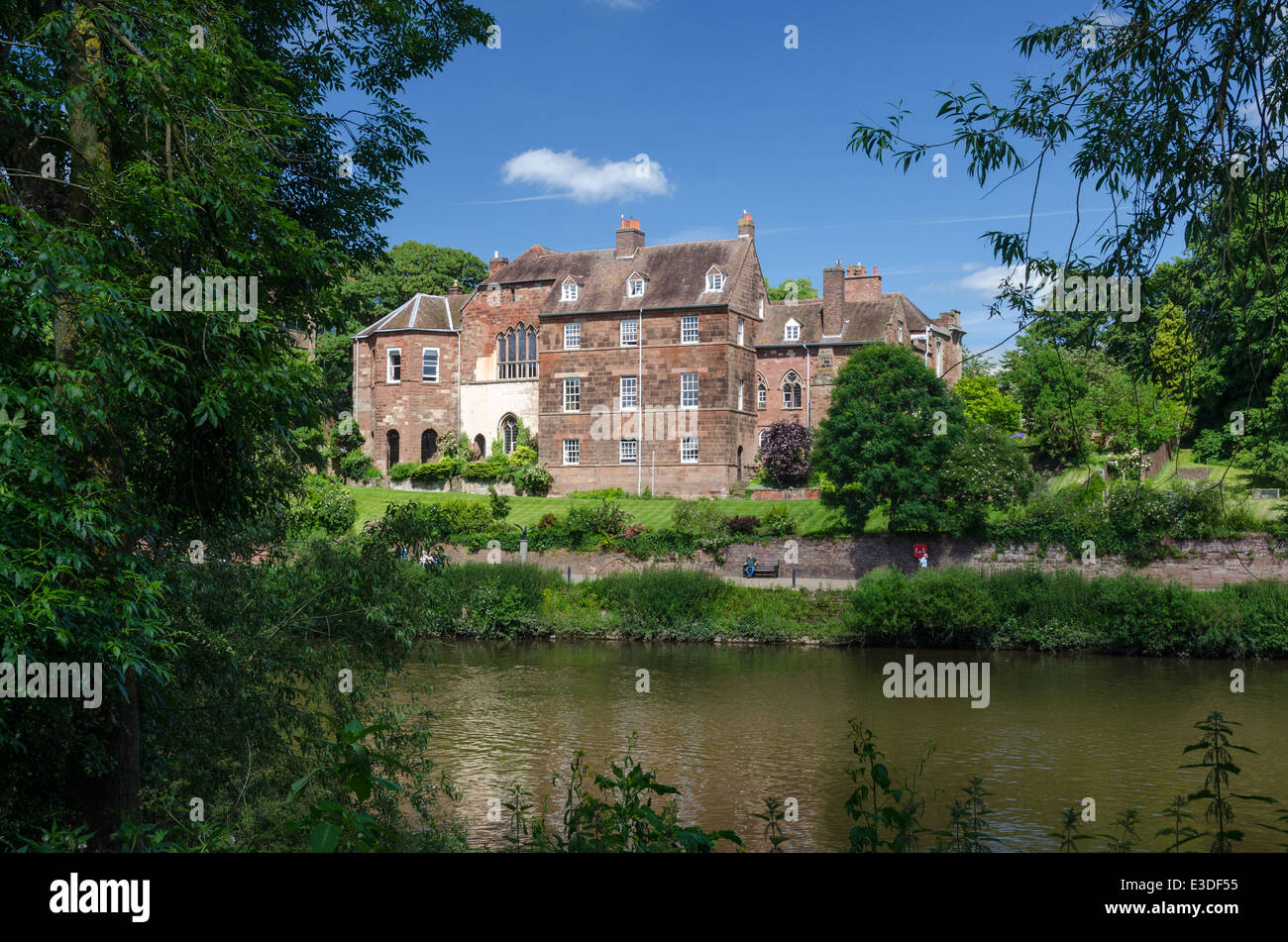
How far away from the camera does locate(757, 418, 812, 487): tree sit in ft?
157

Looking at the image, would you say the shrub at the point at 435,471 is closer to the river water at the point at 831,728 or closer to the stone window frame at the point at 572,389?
the stone window frame at the point at 572,389

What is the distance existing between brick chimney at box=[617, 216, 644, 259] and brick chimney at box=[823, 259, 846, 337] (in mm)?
9949

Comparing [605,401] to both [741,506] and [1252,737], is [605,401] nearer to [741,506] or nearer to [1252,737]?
[741,506]

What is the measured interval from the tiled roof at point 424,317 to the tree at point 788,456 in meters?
19.5

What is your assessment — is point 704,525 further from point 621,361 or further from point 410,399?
point 410,399

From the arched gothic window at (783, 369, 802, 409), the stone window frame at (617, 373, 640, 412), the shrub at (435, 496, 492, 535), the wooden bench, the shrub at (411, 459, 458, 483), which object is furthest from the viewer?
the arched gothic window at (783, 369, 802, 409)

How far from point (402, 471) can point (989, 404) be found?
30.2 m

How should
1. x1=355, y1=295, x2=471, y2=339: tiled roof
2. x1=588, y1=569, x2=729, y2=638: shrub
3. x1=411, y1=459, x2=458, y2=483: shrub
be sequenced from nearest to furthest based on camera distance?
x1=588, y1=569, x2=729, y2=638: shrub
x1=411, y1=459, x2=458, y2=483: shrub
x1=355, y1=295, x2=471, y2=339: tiled roof

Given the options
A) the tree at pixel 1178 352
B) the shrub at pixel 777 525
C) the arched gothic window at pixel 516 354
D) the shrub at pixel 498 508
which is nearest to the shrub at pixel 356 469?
the arched gothic window at pixel 516 354

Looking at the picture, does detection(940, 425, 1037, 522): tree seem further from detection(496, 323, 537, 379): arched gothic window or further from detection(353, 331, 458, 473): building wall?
detection(353, 331, 458, 473): building wall

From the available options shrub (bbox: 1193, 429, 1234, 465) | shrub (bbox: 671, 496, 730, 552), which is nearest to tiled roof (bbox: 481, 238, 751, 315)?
shrub (bbox: 671, 496, 730, 552)

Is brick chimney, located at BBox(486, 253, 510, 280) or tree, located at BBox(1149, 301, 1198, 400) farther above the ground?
brick chimney, located at BBox(486, 253, 510, 280)

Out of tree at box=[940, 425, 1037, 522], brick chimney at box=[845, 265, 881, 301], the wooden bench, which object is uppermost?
brick chimney at box=[845, 265, 881, 301]

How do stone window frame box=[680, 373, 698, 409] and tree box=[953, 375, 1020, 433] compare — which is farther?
tree box=[953, 375, 1020, 433]
